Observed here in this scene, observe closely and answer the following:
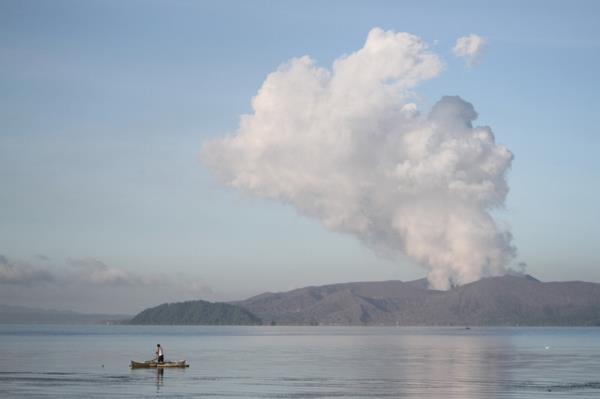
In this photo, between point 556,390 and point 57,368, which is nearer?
point 556,390

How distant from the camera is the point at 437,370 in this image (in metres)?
124

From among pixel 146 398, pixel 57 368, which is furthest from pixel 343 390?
pixel 57 368

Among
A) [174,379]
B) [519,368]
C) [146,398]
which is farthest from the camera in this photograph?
[519,368]

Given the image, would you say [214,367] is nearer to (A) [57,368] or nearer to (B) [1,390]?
(A) [57,368]

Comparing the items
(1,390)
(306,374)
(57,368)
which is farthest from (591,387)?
(57,368)

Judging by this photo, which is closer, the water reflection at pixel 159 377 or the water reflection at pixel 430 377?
the water reflection at pixel 430 377

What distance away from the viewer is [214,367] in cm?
12862

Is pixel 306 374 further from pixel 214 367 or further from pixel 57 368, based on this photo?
pixel 57 368

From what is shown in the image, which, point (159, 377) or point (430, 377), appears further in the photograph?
point (430, 377)

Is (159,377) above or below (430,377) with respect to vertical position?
above

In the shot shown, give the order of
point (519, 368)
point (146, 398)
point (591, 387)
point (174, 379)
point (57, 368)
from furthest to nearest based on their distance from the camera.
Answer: point (519, 368) → point (57, 368) → point (174, 379) → point (591, 387) → point (146, 398)

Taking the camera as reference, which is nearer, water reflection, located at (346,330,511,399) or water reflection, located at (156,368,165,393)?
water reflection, located at (346,330,511,399)

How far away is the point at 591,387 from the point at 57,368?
68.6 meters

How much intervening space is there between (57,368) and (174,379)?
25.7 meters
